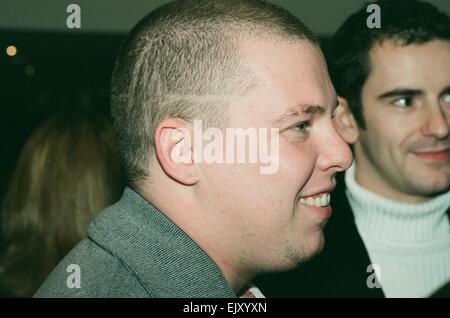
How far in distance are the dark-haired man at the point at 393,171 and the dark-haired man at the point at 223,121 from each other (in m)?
0.56

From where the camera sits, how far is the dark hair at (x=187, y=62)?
2.81 feet

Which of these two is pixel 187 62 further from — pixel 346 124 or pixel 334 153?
pixel 346 124

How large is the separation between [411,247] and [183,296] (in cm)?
99

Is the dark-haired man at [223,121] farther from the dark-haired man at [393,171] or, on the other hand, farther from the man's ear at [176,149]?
the dark-haired man at [393,171]

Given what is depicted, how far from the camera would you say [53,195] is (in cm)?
136

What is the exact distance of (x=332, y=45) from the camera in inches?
69.7

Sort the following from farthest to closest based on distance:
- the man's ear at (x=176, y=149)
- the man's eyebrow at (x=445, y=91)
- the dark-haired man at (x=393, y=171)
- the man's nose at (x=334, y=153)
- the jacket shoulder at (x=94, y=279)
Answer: the man's eyebrow at (x=445, y=91) → the dark-haired man at (x=393, y=171) → the man's nose at (x=334, y=153) → the man's ear at (x=176, y=149) → the jacket shoulder at (x=94, y=279)

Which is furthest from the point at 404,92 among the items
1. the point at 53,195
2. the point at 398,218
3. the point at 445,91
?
the point at 53,195

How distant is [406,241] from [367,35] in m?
0.72

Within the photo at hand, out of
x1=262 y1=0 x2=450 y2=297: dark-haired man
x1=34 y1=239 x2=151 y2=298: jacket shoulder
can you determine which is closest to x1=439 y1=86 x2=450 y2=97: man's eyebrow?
x1=262 y1=0 x2=450 y2=297: dark-haired man

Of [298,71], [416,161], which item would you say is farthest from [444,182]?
[298,71]

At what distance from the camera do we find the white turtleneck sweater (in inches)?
57.2

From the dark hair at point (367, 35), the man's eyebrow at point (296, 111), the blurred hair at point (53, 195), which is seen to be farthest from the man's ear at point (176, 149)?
the dark hair at point (367, 35)

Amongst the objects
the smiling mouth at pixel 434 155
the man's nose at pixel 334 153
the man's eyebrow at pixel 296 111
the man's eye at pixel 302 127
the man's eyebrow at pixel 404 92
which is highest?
the man's eyebrow at pixel 404 92
